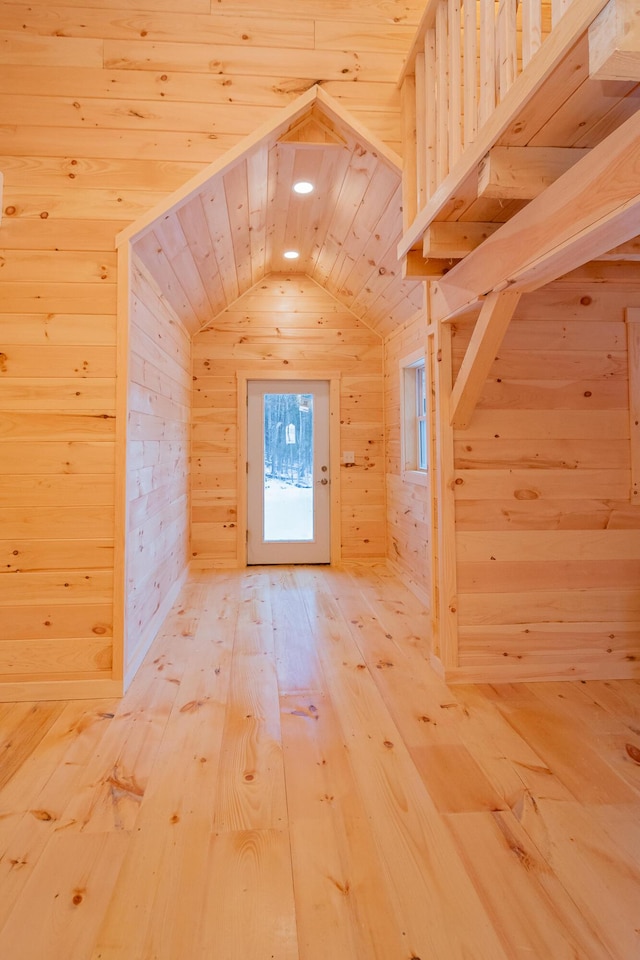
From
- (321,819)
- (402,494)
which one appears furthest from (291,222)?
(321,819)

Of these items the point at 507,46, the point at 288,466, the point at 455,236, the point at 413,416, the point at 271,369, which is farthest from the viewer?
the point at 288,466

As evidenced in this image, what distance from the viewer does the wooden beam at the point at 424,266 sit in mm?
2082

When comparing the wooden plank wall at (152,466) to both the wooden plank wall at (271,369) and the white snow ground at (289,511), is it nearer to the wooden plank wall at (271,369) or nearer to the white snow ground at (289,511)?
the wooden plank wall at (271,369)

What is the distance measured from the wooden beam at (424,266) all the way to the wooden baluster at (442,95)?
0.31 metres

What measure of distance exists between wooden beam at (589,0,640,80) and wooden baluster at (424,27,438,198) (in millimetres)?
1126

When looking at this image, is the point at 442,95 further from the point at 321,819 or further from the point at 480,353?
the point at 321,819

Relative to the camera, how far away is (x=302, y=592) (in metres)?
3.73

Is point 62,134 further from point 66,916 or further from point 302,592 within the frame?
point 302,592

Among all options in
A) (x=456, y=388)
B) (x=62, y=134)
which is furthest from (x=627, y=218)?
(x=62, y=134)

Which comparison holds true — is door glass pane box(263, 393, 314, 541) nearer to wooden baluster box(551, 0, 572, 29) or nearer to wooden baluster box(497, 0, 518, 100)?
wooden baluster box(497, 0, 518, 100)

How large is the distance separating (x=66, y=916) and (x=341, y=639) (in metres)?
1.82

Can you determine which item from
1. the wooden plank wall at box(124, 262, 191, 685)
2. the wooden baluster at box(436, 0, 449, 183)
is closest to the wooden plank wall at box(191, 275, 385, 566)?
the wooden plank wall at box(124, 262, 191, 685)

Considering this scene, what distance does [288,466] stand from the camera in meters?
4.67

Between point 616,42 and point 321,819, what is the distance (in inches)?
74.0
